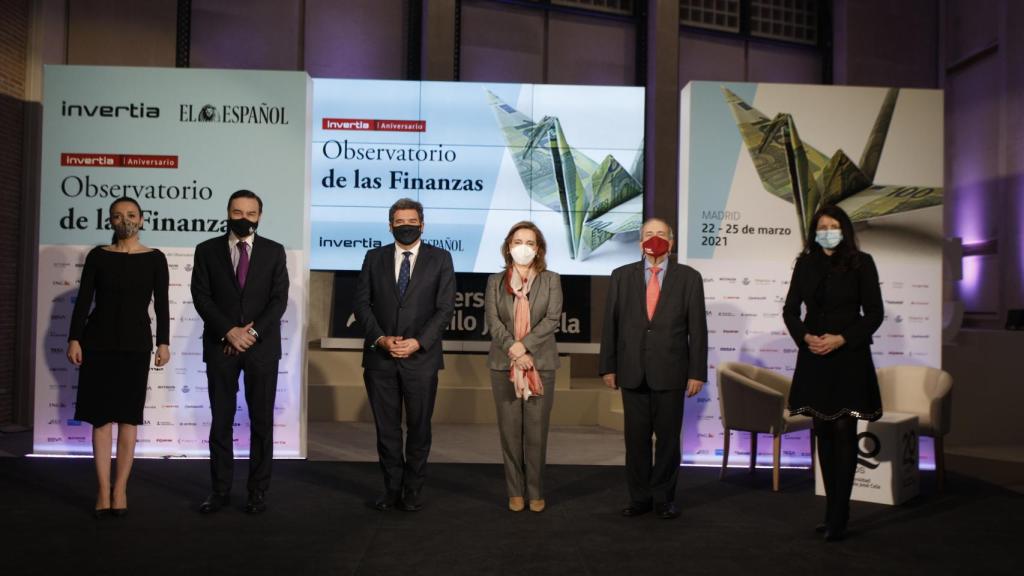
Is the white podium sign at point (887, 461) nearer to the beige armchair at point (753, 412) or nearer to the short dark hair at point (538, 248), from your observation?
the beige armchair at point (753, 412)

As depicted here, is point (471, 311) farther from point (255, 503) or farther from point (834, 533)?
point (834, 533)

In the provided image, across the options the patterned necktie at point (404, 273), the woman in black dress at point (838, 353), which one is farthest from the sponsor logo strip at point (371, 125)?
the woman in black dress at point (838, 353)

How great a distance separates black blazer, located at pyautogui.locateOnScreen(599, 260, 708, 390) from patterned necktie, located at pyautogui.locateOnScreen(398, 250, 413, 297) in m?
1.12

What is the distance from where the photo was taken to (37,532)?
364cm

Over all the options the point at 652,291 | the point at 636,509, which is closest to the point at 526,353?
the point at 652,291

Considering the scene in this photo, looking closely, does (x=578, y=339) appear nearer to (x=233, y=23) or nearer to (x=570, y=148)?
(x=570, y=148)

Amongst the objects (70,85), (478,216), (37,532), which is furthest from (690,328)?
(70,85)

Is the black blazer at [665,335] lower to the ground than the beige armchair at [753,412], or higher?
higher

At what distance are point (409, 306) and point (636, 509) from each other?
5.11ft

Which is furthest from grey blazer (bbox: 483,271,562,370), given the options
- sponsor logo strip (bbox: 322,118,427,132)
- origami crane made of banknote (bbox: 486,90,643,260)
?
sponsor logo strip (bbox: 322,118,427,132)

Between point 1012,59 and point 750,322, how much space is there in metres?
5.76

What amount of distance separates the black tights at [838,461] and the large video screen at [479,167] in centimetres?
415

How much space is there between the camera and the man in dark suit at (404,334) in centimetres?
418

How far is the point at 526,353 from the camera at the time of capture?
13.5 feet
